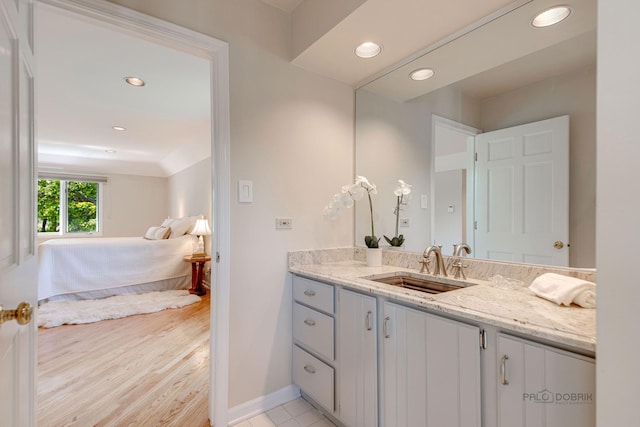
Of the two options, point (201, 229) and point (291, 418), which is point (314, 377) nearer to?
point (291, 418)

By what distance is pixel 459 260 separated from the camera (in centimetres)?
164

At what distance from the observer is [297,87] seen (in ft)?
Result: 6.51

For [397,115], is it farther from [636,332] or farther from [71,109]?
[71,109]

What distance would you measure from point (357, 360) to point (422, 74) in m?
1.69

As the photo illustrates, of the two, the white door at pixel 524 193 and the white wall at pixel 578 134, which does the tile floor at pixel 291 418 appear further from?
the white wall at pixel 578 134

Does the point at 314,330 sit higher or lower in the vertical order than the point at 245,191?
lower

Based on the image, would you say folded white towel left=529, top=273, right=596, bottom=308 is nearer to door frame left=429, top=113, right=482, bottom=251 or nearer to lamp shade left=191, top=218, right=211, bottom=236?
door frame left=429, top=113, right=482, bottom=251

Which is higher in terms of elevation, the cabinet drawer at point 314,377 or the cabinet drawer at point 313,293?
the cabinet drawer at point 313,293

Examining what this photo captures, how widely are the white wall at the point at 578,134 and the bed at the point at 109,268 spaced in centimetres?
469

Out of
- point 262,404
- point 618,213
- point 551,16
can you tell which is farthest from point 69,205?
point 618,213

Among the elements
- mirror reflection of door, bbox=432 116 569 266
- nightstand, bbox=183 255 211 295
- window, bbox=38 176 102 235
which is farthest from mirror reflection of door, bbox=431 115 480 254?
window, bbox=38 176 102 235

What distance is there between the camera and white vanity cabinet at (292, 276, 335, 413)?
5.30 ft

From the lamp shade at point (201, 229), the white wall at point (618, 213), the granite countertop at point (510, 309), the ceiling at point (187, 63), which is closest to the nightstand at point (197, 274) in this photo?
the lamp shade at point (201, 229)

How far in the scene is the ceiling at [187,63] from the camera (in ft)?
4.73
